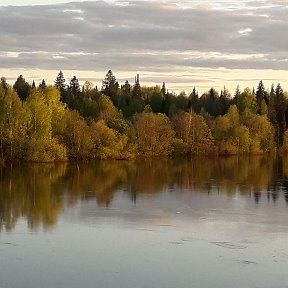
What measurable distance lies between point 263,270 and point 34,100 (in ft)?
108

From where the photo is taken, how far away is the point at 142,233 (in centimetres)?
1881

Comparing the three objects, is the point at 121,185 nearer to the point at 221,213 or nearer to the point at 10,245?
the point at 221,213

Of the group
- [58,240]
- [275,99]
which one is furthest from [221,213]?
[275,99]

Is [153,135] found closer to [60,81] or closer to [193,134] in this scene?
[193,134]

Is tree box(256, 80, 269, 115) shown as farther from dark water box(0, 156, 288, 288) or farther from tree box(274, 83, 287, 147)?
dark water box(0, 156, 288, 288)

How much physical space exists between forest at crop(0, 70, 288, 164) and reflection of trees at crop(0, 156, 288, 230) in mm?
2661

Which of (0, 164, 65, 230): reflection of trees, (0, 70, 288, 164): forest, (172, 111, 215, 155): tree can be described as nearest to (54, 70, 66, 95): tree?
(0, 70, 288, 164): forest

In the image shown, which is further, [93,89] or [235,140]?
[93,89]

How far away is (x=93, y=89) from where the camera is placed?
8725cm

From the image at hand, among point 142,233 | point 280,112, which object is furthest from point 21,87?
point 142,233

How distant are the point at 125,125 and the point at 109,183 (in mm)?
21913

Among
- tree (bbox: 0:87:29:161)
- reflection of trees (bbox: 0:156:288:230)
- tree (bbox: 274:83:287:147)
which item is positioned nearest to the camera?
reflection of trees (bbox: 0:156:288:230)

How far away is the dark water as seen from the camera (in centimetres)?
1425

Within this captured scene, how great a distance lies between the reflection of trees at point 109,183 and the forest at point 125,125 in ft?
8.73
